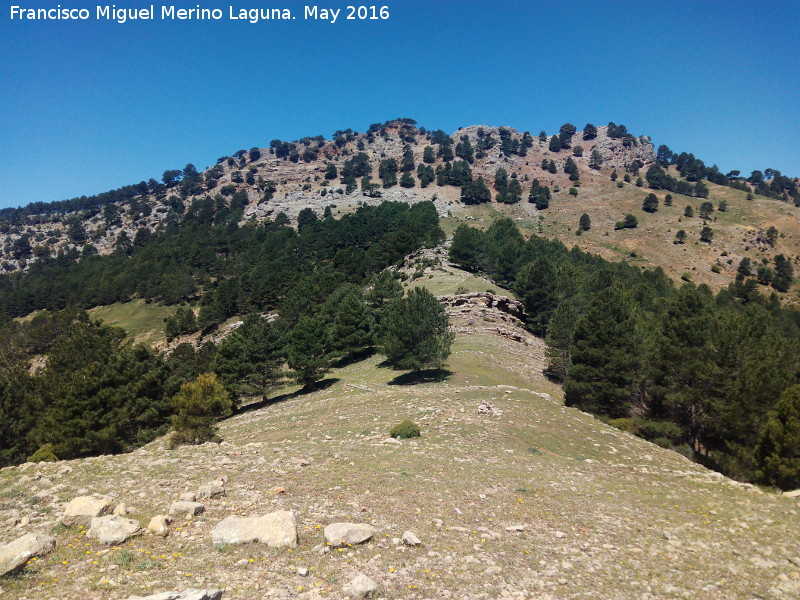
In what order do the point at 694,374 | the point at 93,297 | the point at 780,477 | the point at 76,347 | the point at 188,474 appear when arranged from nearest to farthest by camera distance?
the point at 188,474
the point at 780,477
the point at 694,374
the point at 76,347
the point at 93,297

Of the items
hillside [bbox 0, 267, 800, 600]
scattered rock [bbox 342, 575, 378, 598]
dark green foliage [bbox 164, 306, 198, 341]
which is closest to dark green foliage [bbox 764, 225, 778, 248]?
hillside [bbox 0, 267, 800, 600]

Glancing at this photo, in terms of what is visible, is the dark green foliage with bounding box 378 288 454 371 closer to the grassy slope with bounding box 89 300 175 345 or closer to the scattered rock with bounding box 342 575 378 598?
the scattered rock with bounding box 342 575 378 598

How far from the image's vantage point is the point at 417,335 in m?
41.7

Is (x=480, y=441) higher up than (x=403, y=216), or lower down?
lower down

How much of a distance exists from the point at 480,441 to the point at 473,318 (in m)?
41.7

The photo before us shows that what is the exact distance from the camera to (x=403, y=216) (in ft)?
477

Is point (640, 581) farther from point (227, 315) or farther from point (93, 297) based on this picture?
point (93, 297)

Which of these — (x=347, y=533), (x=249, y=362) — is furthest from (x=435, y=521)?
(x=249, y=362)

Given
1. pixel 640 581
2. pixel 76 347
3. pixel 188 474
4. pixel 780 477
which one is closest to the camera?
pixel 640 581

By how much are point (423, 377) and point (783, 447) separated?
26.7 meters

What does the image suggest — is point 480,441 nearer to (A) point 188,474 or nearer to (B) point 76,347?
(A) point 188,474

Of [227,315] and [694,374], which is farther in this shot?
[227,315]

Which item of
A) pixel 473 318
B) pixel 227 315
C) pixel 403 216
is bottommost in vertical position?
pixel 227 315

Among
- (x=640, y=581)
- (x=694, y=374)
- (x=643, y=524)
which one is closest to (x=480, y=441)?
(x=643, y=524)
